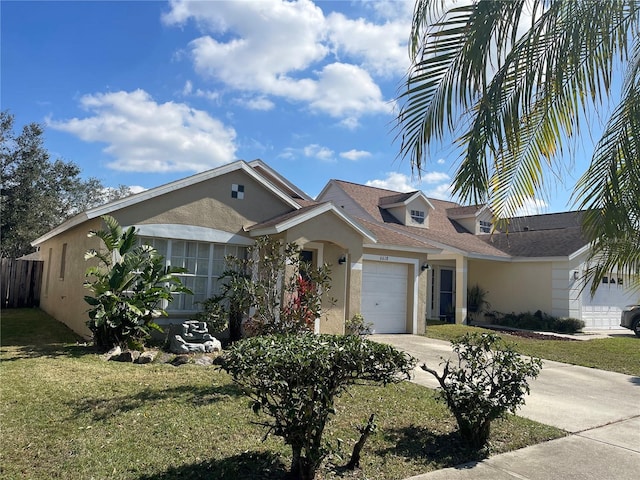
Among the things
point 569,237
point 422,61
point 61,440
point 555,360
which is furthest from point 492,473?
point 569,237

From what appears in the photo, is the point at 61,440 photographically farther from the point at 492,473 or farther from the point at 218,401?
the point at 492,473

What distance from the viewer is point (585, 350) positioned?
1443cm

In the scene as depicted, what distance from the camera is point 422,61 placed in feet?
15.8

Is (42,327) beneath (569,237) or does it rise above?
beneath

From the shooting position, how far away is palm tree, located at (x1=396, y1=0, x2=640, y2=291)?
4512 mm

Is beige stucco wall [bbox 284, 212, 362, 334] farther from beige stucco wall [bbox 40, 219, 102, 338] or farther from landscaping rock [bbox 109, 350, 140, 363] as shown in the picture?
beige stucco wall [bbox 40, 219, 102, 338]

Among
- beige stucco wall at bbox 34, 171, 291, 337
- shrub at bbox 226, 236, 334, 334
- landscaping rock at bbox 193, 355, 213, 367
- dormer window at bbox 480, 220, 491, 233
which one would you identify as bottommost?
landscaping rock at bbox 193, 355, 213, 367

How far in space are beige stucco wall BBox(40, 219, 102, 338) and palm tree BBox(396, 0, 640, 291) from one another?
9894 mm

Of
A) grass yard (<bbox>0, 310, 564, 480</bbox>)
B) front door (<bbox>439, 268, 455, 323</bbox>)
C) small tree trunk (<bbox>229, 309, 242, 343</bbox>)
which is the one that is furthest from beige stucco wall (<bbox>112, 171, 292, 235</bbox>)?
front door (<bbox>439, 268, 455, 323</bbox>)

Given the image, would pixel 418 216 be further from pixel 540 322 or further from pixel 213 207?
pixel 213 207

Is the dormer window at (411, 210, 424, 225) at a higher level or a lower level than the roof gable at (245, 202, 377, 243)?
higher

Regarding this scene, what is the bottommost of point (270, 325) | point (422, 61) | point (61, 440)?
point (61, 440)

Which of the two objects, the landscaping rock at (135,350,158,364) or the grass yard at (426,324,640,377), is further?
the grass yard at (426,324,640,377)

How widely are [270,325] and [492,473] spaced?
426cm
